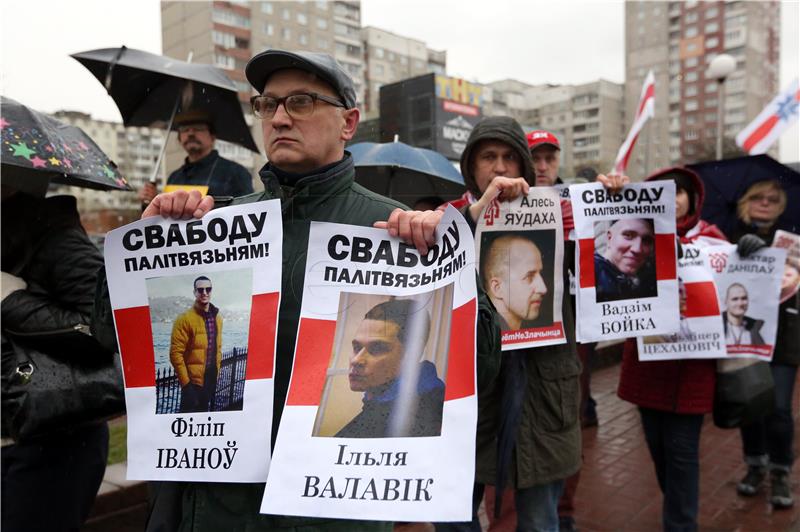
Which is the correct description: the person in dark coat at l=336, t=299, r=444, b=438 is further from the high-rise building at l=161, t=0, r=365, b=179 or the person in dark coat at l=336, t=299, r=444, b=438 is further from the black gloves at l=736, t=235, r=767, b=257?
the black gloves at l=736, t=235, r=767, b=257

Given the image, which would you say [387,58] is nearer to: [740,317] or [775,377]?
[775,377]

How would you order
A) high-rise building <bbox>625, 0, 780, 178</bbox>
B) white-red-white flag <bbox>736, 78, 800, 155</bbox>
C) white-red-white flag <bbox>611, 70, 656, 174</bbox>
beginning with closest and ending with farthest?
white-red-white flag <bbox>611, 70, 656, 174</bbox> < white-red-white flag <bbox>736, 78, 800, 155</bbox> < high-rise building <bbox>625, 0, 780, 178</bbox>

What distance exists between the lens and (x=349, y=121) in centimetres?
187

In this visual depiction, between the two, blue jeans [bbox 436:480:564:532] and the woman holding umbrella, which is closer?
blue jeans [bbox 436:480:564:532]

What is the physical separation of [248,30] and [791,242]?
39.4 meters

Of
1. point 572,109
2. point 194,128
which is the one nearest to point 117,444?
point 194,128

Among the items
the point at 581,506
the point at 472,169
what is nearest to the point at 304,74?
the point at 472,169

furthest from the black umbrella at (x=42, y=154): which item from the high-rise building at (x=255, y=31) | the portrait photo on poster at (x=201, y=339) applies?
the portrait photo on poster at (x=201, y=339)

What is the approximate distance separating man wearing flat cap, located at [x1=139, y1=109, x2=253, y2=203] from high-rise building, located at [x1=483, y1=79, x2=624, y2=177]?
34.0 m

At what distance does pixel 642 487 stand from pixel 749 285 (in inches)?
68.6

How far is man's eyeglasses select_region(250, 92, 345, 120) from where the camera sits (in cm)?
172

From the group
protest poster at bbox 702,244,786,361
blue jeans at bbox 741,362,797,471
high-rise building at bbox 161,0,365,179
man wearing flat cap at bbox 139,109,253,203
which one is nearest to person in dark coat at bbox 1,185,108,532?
high-rise building at bbox 161,0,365,179

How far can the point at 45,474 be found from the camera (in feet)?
8.24

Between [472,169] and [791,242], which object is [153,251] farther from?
[791,242]
